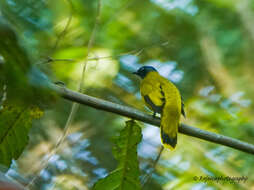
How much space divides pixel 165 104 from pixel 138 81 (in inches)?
66.5

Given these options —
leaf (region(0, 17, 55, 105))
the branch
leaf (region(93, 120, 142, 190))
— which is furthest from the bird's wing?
leaf (region(0, 17, 55, 105))

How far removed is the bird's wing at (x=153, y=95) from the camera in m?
3.41

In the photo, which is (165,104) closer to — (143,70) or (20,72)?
(143,70)

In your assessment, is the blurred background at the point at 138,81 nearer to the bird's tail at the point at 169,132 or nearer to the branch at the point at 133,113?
the bird's tail at the point at 169,132

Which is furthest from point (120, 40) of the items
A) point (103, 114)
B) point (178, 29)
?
point (103, 114)

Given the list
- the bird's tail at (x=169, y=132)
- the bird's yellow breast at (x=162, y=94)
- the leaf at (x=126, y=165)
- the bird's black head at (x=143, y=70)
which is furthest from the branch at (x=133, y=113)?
the bird's black head at (x=143, y=70)

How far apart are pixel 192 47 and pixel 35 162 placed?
3.33 metres

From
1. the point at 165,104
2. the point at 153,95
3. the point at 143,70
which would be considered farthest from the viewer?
the point at 143,70

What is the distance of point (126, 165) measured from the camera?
231cm

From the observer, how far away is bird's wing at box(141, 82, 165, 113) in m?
3.41

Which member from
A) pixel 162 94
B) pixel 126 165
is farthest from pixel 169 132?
pixel 126 165

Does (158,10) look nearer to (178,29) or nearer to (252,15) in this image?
(178,29)

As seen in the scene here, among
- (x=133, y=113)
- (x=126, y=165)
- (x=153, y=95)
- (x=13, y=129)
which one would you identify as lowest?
(x=13, y=129)

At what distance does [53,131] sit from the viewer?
4613 mm
